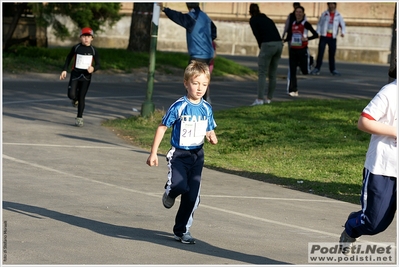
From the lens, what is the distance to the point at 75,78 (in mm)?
14492

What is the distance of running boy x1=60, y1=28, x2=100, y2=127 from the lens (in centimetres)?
1432

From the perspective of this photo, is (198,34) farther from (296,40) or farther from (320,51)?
(320,51)

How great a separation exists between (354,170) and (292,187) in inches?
45.2

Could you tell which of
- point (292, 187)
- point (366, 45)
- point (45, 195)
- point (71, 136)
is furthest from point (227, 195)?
point (366, 45)

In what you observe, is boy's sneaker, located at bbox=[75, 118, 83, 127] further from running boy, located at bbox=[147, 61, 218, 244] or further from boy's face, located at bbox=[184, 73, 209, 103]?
boy's face, located at bbox=[184, 73, 209, 103]

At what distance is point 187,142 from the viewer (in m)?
7.08

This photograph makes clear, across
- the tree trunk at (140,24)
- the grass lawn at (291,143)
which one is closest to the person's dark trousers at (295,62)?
the grass lawn at (291,143)

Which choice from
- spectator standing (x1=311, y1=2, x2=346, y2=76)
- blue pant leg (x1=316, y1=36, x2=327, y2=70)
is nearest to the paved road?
blue pant leg (x1=316, y1=36, x2=327, y2=70)

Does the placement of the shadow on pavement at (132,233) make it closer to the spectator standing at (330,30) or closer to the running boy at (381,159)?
the running boy at (381,159)

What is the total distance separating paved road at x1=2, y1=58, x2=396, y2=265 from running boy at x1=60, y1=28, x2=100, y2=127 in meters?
0.49

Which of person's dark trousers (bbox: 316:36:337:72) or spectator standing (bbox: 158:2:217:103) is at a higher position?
spectator standing (bbox: 158:2:217:103)

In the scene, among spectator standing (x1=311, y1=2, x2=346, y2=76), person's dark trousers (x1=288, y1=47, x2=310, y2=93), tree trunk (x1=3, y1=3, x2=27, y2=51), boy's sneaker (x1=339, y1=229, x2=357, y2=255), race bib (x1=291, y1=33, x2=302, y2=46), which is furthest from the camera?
spectator standing (x1=311, y1=2, x2=346, y2=76)

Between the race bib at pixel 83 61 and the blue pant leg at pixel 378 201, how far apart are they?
8.97 m

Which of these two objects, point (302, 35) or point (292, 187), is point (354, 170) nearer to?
point (292, 187)
